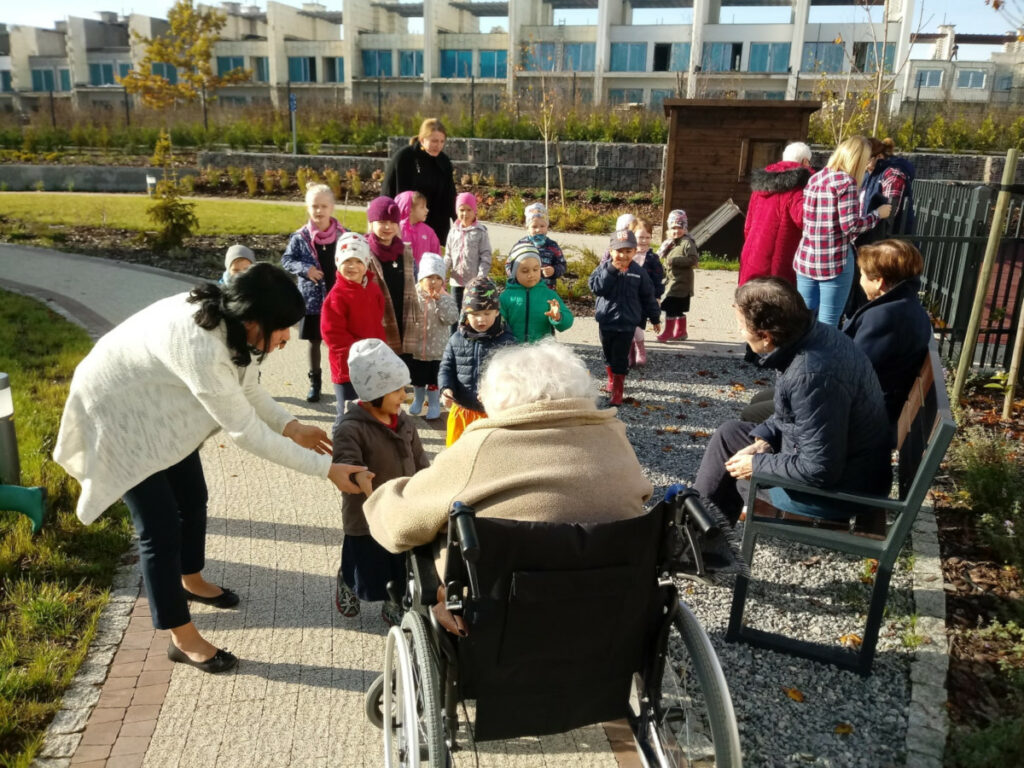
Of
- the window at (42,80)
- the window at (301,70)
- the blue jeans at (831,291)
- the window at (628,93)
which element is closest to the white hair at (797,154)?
the blue jeans at (831,291)

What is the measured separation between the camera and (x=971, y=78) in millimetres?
46812

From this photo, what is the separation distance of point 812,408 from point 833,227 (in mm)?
3732

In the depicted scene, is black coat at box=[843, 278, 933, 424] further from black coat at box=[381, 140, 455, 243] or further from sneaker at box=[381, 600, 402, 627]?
black coat at box=[381, 140, 455, 243]

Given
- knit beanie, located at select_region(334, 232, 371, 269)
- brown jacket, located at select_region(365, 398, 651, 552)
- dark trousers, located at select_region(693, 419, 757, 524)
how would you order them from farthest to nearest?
knit beanie, located at select_region(334, 232, 371, 269), dark trousers, located at select_region(693, 419, 757, 524), brown jacket, located at select_region(365, 398, 651, 552)

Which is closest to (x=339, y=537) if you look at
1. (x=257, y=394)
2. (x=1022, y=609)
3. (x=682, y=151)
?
(x=257, y=394)

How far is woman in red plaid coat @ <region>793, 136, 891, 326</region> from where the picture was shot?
6.36m

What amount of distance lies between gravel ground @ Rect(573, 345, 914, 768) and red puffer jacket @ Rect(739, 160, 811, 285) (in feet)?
8.47

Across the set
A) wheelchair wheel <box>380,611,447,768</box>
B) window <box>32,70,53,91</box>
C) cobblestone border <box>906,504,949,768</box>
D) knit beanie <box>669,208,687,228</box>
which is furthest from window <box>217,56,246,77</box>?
wheelchair wheel <box>380,611,447,768</box>

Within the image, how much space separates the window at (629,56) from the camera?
139 feet

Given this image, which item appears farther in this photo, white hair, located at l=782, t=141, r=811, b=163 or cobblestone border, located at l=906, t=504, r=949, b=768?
white hair, located at l=782, t=141, r=811, b=163

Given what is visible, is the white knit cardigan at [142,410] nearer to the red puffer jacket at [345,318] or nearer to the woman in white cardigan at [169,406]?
the woman in white cardigan at [169,406]

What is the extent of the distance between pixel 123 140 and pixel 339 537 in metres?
27.5

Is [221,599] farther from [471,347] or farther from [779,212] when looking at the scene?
[779,212]

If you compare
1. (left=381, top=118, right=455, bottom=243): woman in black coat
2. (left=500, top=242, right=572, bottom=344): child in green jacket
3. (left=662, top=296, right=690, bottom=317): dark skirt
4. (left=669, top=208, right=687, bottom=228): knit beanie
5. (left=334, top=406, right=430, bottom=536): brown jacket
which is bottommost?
(left=662, top=296, right=690, bottom=317): dark skirt
